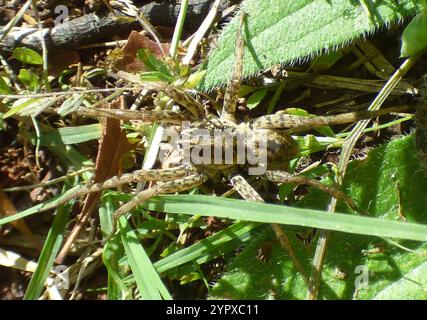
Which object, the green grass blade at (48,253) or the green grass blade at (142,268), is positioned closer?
the green grass blade at (142,268)

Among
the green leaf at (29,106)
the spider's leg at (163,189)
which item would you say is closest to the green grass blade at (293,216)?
the spider's leg at (163,189)

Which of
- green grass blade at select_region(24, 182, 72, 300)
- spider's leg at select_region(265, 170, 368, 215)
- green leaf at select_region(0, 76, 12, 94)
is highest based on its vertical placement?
green leaf at select_region(0, 76, 12, 94)

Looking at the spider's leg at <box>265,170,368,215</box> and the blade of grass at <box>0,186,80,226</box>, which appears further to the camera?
the blade of grass at <box>0,186,80,226</box>

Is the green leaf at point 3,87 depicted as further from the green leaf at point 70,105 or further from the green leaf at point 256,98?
the green leaf at point 256,98

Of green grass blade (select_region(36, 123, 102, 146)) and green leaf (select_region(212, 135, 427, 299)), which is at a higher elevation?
green grass blade (select_region(36, 123, 102, 146))

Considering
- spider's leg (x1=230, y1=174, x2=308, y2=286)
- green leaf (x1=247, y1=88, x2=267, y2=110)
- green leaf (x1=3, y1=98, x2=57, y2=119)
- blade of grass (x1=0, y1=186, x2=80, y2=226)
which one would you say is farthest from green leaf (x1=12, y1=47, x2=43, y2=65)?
spider's leg (x1=230, y1=174, x2=308, y2=286)

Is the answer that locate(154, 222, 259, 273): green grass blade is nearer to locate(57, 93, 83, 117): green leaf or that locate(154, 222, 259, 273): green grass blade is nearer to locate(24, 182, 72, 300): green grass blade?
locate(24, 182, 72, 300): green grass blade
